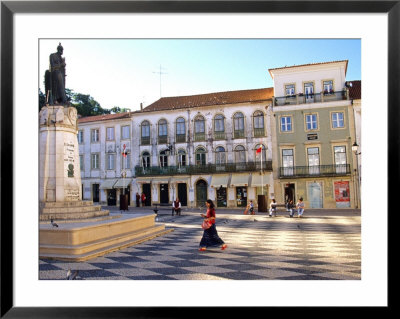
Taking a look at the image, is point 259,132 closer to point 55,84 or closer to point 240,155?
point 240,155

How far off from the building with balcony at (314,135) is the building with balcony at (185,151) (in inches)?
43.0

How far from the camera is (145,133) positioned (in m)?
28.0

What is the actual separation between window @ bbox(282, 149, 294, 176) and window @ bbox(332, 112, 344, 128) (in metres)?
3.37

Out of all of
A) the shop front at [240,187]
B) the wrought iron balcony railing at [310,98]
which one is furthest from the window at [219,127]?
the wrought iron balcony railing at [310,98]

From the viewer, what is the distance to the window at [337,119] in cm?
2259

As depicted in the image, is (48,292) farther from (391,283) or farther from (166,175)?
(166,175)

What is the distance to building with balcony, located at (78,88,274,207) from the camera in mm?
25234

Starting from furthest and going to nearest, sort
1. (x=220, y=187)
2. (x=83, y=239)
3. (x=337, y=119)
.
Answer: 1. (x=220, y=187)
2. (x=337, y=119)
3. (x=83, y=239)

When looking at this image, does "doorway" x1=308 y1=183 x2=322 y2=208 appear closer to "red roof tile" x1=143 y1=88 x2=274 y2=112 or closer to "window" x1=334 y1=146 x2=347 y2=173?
"window" x1=334 y1=146 x2=347 y2=173

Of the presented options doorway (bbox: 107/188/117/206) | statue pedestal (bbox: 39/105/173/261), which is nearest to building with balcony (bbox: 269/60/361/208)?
doorway (bbox: 107/188/117/206)

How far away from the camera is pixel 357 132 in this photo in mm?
21734

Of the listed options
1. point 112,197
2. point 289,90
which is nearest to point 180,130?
point 112,197

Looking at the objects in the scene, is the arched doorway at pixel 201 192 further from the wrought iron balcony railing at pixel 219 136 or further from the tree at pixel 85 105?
the tree at pixel 85 105

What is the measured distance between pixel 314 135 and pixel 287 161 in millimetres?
2539
